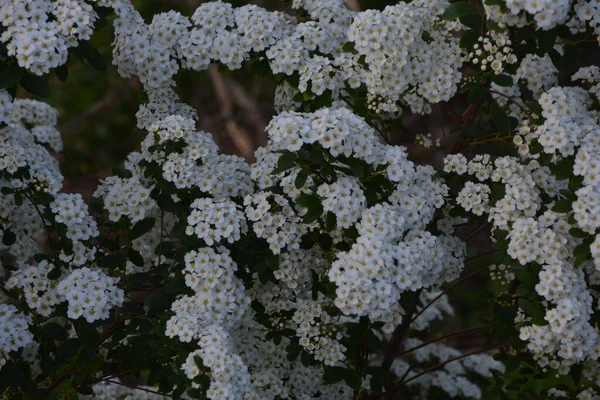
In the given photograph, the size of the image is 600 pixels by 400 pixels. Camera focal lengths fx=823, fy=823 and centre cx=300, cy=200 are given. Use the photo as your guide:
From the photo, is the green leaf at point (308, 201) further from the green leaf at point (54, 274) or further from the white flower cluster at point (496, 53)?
the green leaf at point (54, 274)

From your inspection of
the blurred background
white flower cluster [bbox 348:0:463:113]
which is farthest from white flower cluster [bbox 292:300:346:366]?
the blurred background

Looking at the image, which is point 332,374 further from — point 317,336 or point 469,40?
point 469,40

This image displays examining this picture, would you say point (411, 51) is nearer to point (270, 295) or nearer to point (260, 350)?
point (270, 295)

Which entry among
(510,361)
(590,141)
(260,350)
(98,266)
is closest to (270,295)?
(260,350)

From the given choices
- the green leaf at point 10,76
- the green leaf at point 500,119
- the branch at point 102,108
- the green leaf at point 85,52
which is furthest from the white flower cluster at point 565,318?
the branch at point 102,108

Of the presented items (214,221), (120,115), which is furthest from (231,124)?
(214,221)
